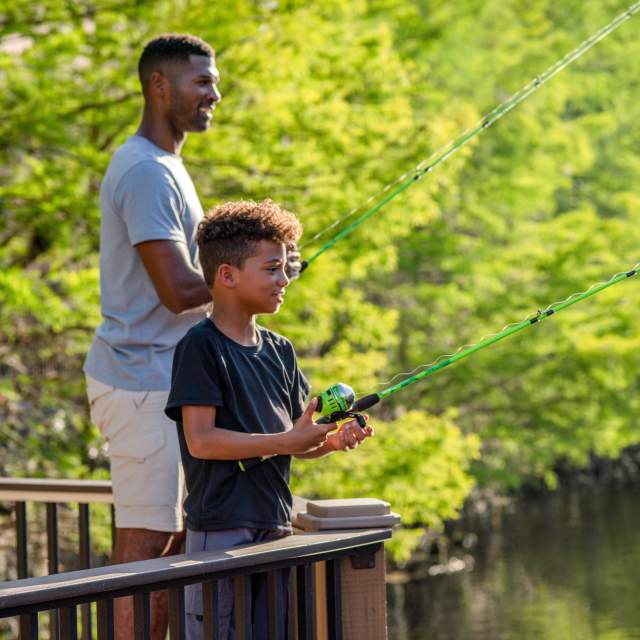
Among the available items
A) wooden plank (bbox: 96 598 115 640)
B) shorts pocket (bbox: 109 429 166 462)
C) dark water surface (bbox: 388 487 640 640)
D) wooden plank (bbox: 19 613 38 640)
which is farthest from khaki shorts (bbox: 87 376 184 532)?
dark water surface (bbox: 388 487 640 640)

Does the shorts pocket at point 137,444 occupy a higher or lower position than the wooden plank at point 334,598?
higher

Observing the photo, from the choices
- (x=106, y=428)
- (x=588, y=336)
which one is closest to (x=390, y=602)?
(x=588, y=336)

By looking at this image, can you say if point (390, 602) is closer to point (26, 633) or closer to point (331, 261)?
point (331, 261)

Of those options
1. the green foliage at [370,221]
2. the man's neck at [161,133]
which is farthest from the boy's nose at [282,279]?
the green foliage at [370,221]

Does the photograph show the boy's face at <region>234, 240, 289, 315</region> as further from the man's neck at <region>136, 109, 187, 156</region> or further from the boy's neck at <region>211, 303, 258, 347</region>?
the man's neck at <region>136, 109, 187, 156</region>

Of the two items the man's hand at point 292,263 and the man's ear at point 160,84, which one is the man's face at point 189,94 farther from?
the man's hand at point 292,263

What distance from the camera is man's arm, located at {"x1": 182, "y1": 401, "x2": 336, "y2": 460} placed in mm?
2340

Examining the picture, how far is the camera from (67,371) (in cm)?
1002

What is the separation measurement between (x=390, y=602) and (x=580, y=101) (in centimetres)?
867

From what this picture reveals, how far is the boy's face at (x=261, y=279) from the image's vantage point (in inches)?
101

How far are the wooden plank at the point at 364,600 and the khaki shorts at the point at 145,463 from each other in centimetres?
53

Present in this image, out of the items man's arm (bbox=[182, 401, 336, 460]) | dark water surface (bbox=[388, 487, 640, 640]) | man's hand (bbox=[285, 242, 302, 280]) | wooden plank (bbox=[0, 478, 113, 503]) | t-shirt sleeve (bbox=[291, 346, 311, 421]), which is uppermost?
man's hand (bbox=[285, 242, 302, 280])

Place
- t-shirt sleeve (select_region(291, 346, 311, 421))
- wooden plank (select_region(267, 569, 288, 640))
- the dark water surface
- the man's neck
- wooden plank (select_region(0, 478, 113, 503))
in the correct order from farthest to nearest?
the dark water surface, wooden plank (select_region(0, 478, 113, 503)), the man's neck, t-shirt sleeve (select_region(291, 346, 311, 421)), wooden plank (select_region(267, 569, 288, 640))

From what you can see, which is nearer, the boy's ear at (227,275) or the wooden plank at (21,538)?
the boy's ear at (227,275)
